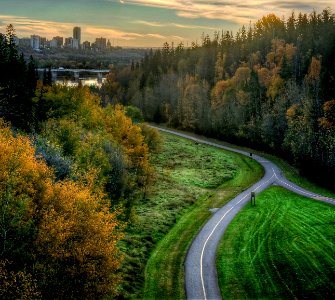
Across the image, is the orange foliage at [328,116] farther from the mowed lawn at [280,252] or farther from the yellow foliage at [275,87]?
the mowed lawn at [280,252]

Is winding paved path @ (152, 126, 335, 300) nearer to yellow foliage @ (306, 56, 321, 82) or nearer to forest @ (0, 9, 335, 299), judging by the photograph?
forest @ (0, 9, 335, 299)

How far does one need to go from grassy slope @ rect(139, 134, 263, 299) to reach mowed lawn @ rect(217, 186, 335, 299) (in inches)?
181

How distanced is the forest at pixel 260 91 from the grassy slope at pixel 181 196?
11060 millimetres

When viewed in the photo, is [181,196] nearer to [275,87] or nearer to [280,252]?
[280,252]

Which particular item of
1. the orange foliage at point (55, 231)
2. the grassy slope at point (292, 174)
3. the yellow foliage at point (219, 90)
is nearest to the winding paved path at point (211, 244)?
the grassy slope at point (292, 174)

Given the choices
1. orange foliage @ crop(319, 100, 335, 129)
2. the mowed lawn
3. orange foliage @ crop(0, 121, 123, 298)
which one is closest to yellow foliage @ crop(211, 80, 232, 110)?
orange foliage @ crop(319, 100, 335, 129)

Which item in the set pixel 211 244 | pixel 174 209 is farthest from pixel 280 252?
pixel 174 209

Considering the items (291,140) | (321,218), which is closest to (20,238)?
(321,218)

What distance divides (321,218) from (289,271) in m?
16.4

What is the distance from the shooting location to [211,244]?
46.0 metres

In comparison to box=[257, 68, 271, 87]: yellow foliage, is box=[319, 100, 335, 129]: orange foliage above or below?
below

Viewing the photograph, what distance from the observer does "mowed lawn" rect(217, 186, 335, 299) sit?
118ft

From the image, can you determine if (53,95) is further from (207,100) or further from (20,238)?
(207,100)

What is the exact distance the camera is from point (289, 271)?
3912cm
